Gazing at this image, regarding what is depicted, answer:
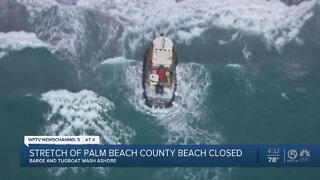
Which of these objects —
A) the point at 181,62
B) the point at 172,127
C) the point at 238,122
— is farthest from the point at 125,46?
the point at 238,122

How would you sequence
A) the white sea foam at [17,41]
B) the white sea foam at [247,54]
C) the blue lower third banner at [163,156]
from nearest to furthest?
the blue lower third banner at [163,156], the white sea foam at [17,41], the white sea foam at [247,54]

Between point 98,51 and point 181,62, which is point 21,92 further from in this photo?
point 181,62

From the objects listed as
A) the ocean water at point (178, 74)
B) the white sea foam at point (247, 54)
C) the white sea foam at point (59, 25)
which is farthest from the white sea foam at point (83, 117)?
the white sea foam at point (247, 54)

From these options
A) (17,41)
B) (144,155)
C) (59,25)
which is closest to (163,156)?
(144,155)

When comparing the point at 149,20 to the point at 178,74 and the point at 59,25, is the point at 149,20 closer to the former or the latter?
the point at 178,74

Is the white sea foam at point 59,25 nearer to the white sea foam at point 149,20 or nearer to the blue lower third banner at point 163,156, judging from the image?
the white sea foam at point 149,20
